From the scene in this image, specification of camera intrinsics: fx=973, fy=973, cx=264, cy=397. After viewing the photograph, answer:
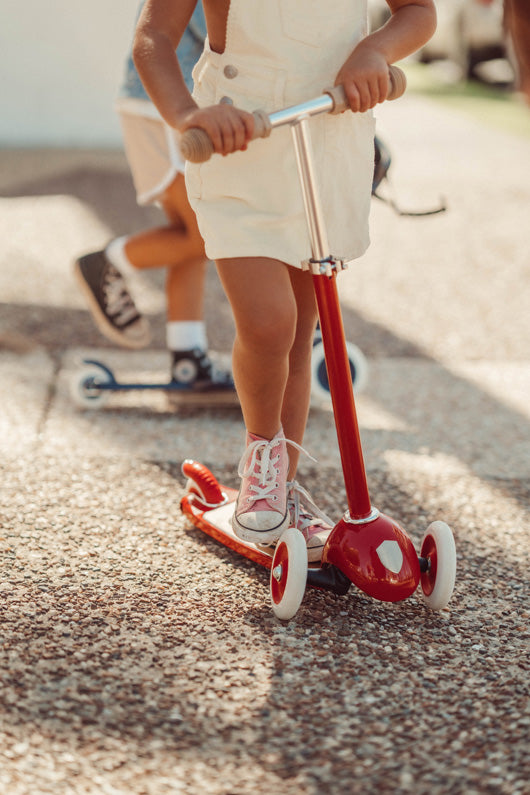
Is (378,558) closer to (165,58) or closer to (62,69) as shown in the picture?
(165,58)

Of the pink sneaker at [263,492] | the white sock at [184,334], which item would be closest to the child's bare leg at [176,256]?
the white sock at [184,334]

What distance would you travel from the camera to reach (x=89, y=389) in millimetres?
3221

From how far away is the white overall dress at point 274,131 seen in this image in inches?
76.2

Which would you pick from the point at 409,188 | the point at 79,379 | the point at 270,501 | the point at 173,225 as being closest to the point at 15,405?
the point at 79,379

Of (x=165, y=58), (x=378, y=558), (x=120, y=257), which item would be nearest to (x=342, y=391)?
(x=378, y=558)

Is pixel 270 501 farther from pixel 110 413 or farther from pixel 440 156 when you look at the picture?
pixel 440 156

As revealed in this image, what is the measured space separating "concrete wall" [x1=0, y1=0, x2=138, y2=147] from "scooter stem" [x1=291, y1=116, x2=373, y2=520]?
5496mm

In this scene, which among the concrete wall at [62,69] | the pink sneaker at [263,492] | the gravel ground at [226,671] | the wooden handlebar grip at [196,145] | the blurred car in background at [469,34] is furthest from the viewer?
the blurred car in background at [469,34]

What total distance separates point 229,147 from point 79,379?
1.66 metres

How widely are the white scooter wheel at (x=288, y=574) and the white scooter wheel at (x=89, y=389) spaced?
4.47 feet

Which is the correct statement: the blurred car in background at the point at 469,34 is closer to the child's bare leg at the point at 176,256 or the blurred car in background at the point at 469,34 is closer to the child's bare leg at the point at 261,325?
the child's bare leg at the point at 176,256

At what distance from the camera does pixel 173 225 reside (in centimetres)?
325

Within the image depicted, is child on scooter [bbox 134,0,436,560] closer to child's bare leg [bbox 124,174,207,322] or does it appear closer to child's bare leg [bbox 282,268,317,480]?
child's bare leg [bbox 282,268,317,480]

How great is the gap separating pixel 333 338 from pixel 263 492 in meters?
0.39
